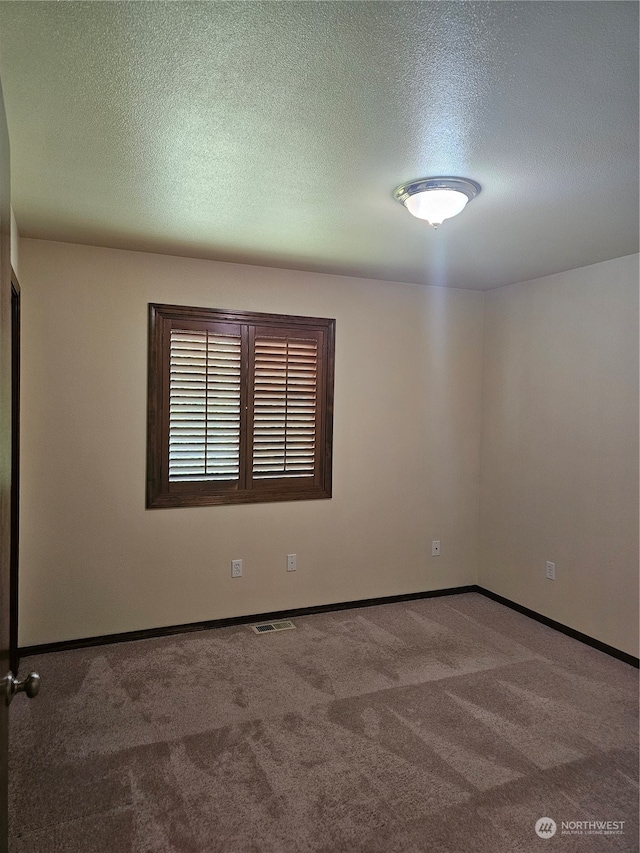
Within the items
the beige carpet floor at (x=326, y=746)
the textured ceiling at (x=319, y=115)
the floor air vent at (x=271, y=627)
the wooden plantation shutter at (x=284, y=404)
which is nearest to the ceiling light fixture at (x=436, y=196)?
the textured ceiling at (x=319, y=115)

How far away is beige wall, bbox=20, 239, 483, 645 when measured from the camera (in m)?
3.59

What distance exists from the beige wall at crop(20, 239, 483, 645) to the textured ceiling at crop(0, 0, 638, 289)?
64 centimetres

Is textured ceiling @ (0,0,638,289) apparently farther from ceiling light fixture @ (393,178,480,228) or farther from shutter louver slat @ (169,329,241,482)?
shutter louver slat @ (169,329,241,482)

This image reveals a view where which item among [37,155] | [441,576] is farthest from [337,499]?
[37,155]

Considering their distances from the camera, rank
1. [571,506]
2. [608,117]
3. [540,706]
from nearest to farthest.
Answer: [608,117] < [540,706] < [571,506]

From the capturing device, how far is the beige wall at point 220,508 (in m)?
3.59

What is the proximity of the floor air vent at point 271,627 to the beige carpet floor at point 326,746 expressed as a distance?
121mm

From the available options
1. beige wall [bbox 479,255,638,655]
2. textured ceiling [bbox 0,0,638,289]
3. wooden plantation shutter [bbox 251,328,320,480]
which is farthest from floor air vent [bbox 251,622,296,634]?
textured ceiling [bbox 0,0,638,289]

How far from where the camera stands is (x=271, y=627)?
13.3ft

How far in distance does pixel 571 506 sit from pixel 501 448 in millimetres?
820

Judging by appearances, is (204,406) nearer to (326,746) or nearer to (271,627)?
(271,627)

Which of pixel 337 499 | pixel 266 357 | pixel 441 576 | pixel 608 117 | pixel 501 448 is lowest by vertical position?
pixel 441 576

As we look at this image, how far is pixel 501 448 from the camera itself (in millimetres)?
4672

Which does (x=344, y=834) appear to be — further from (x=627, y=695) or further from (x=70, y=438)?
(x=70, y=438)
